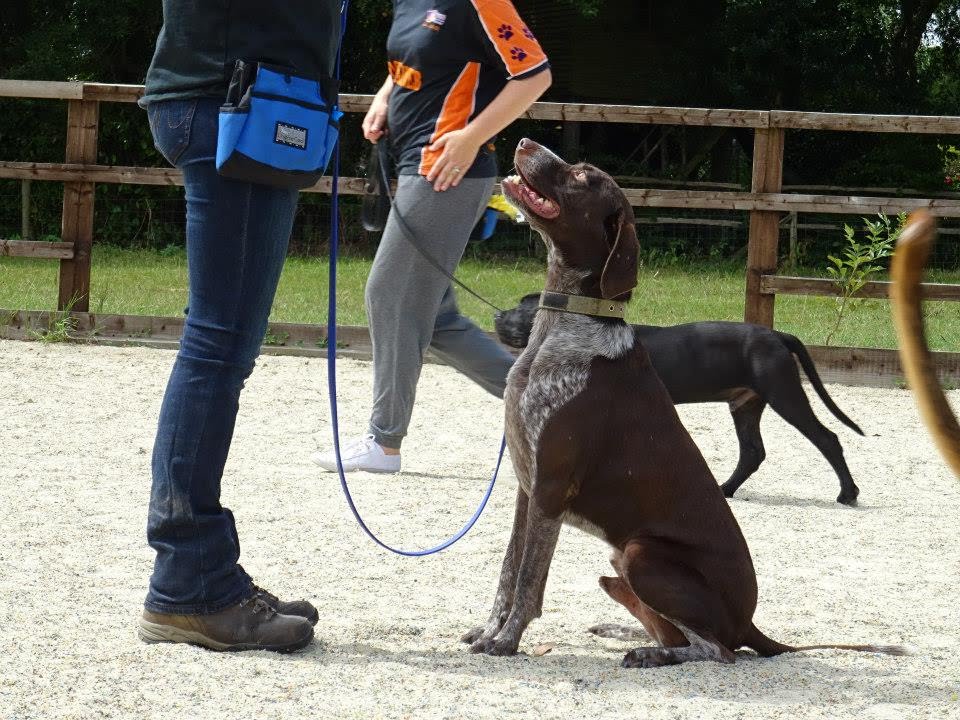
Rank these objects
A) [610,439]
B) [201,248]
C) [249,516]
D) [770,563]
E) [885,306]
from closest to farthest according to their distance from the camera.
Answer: [201,248] → [610,439] → [770,563] → [249,516] → [885,306]

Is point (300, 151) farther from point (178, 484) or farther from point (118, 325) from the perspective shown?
point (118, 325)

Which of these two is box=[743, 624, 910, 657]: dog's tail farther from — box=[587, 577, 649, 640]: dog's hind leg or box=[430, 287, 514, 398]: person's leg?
box=[430, 287, 514, 398]: person's leg

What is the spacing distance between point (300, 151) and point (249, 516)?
80.8 inches

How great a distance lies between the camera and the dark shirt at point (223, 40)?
303 centimetres

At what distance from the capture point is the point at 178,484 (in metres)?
3.12

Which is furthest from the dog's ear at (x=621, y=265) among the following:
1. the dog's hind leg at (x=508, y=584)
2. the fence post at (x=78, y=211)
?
the fence post at (x=78, y=211)

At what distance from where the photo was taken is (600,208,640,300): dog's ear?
3.57 meters

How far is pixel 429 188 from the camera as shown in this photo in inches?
204

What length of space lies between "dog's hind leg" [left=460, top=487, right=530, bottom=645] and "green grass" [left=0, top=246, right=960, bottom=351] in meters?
6.10

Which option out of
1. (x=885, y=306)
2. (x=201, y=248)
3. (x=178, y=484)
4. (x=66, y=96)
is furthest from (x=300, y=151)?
(x=885, y=306)

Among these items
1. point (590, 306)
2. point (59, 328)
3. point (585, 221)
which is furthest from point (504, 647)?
point (59, 328)

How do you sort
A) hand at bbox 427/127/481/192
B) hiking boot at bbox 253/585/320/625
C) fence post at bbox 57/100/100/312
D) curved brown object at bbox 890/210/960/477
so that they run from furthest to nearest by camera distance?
fence post at bbox 57/100/100/312
hand at bbox 427/127/481/192
hiking boot at bbox 253/585/320/625
curved brown object at bbox 890/210/960/477

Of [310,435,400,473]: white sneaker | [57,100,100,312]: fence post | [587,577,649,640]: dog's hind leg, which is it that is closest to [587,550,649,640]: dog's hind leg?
[587,577,649,640]: dog's hind leg

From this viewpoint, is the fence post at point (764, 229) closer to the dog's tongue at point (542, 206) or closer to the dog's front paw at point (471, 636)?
the dog's tongue at point (542, 206)
